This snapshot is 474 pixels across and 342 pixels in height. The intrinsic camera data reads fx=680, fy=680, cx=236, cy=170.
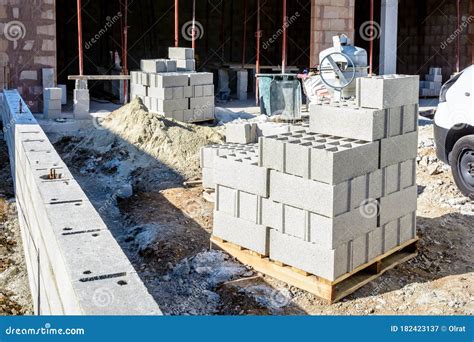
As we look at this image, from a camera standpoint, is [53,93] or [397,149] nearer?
[397,149]

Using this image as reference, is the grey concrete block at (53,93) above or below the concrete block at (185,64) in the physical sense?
below

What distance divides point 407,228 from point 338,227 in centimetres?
157

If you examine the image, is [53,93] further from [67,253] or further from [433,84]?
[433,84]

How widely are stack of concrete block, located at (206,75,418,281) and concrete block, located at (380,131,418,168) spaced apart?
0.4 inches

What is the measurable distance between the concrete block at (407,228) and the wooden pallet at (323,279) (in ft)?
0.19

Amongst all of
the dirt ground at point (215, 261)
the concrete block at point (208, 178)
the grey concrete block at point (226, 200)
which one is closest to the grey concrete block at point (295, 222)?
the dirt ground at point (215, 261)

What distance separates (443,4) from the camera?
21516 mm

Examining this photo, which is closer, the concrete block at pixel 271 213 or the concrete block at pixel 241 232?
the concrete block at pixel 271 213

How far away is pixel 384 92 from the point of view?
23.3 feet

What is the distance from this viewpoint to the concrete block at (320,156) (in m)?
6.47

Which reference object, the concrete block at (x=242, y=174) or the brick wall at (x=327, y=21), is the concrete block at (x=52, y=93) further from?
the concrete block at (x=242, y=174)

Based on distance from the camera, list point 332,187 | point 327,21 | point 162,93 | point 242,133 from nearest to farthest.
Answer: point 332,187
point 242,133
point 162,93
point 327,21

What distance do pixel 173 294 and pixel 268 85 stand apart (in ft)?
25.2

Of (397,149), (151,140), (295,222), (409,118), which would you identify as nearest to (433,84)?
(151,140)
